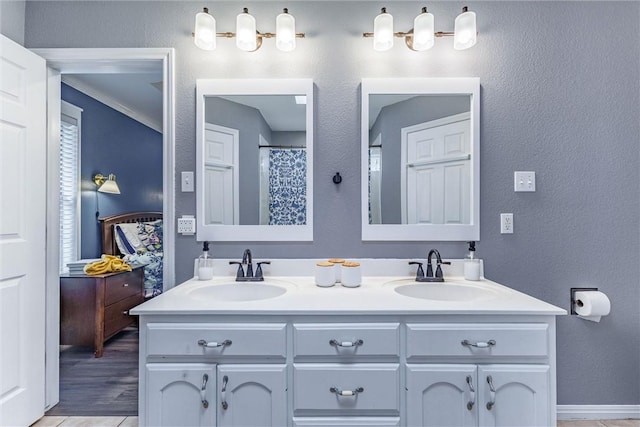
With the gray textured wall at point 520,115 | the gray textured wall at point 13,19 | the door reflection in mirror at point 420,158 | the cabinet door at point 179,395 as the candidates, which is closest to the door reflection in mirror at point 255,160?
the gray textured wall at point 520,115

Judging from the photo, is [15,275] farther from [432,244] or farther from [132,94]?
[132,94]

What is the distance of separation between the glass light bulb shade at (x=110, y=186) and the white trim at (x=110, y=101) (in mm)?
809

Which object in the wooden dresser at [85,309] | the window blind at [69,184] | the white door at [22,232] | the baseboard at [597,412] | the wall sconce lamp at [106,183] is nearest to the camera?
the white door at [22,232]

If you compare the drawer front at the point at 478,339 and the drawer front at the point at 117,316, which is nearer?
the drawer front at the point at 478,339

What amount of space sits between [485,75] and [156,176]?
4.33 m

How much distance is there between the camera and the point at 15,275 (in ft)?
5.26

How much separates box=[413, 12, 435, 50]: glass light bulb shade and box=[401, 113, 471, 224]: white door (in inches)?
15.7

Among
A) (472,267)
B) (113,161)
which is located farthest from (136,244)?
(472,267)

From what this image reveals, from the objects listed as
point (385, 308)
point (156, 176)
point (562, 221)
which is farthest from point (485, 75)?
point (156, 176)

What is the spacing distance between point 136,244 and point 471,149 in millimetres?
3424

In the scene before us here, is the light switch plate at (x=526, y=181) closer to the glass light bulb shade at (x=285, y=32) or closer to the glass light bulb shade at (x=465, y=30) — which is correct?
the glass light bulb shade at (x=465, y=30)

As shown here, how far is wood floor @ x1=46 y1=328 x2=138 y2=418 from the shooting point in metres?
1.84

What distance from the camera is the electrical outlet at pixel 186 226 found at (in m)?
1.79

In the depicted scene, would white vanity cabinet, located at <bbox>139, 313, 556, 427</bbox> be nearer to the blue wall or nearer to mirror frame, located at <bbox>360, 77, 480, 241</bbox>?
mirror frame, located at <bbox>360, 77, 480, 241</bbox>
